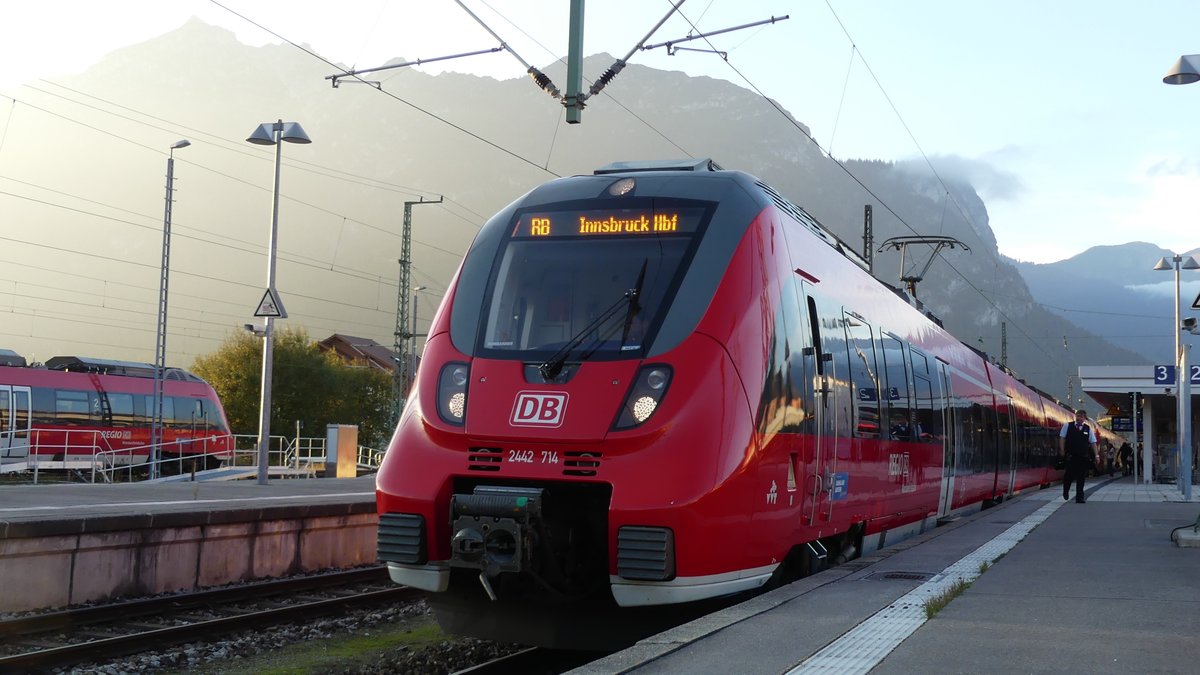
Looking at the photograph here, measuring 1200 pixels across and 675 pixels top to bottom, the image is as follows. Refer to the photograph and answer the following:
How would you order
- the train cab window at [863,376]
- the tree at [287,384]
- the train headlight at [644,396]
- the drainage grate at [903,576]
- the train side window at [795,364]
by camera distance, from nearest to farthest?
the train headlight at [644,396]
the train side window at [795,364]
the drainage grate at [903,576]
the train cab window at [863,376]
the tree at [287,384]

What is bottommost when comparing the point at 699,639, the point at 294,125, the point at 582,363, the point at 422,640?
the point at 422,640

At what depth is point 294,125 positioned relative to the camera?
84.2ft

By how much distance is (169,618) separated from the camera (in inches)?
443

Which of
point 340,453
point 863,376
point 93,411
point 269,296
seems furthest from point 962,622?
point 93,411

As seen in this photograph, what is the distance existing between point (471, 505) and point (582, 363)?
1177 mm

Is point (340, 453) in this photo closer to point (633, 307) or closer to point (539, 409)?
point (633, 307)

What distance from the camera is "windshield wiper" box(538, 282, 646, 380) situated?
7810 mm

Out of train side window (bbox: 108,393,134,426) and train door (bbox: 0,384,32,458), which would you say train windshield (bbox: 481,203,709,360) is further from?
train side window (bbox: 108,393,134,426)

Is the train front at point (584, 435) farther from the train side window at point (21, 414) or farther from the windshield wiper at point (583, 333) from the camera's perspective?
the train side window at point (21, 414)

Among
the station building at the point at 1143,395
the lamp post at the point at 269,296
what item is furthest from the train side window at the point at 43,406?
the station building at the point at 1143,395

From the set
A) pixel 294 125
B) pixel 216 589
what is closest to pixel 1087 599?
pixel 216 589

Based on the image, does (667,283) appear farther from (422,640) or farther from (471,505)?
(422,640)

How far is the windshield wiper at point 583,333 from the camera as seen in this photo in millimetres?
7810

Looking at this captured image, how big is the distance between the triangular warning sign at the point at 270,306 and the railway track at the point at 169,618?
9130 mm
